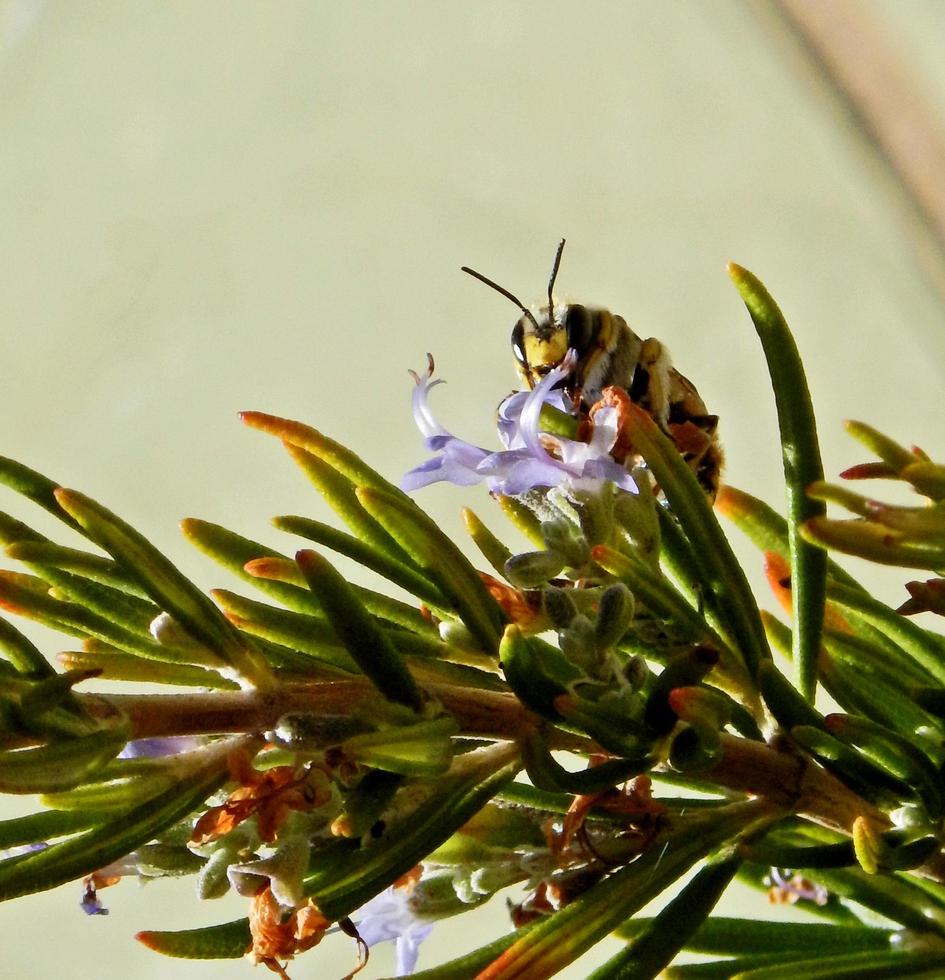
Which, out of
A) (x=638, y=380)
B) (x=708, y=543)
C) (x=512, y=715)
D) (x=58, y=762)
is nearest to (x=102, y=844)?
(x=58, y=762)

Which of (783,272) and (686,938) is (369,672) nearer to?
(686,938)

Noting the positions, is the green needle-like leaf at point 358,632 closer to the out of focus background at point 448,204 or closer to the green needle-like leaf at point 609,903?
the green needle-like leaf at point 609,903

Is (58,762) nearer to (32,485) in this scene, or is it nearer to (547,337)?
(32,485)

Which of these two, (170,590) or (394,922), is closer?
(170,590)

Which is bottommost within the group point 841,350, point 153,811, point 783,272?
point 153,811

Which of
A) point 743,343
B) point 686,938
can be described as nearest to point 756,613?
point 686,938

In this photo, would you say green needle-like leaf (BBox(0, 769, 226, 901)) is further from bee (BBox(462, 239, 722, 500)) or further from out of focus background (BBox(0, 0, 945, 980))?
out of focus background (BBox(0, 0, 945, 980))

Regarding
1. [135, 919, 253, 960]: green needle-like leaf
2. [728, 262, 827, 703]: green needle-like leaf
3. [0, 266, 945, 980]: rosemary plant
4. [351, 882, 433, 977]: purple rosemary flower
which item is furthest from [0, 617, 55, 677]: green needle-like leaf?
[728, 262, 827, 703]: green needle-like leaf
